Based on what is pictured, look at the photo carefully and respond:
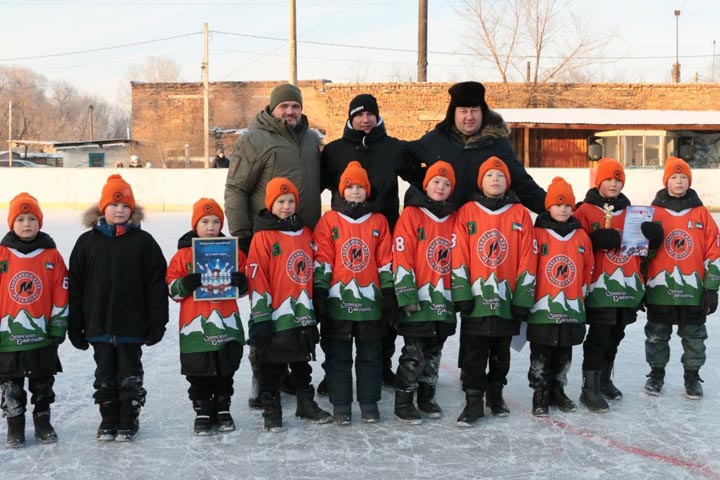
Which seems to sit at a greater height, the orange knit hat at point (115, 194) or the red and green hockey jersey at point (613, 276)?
the orange knit hat at point (115, 194)

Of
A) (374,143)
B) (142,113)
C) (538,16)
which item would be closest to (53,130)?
(142,113)

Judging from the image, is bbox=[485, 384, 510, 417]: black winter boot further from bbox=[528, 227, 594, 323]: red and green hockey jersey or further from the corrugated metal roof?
the corrugated metal roof

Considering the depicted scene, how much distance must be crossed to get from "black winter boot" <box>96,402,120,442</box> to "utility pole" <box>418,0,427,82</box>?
25302 mm

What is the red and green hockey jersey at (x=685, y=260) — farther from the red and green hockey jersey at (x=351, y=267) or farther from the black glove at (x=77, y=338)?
the black glove at (x=77, y=338)

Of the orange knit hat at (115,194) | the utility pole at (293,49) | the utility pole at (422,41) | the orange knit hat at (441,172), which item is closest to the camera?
the orange knit hat at (115,194)

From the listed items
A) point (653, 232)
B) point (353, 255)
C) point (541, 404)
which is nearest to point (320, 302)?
point (353, 255)

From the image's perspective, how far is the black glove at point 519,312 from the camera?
4.29 metres

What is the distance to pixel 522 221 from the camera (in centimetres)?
431

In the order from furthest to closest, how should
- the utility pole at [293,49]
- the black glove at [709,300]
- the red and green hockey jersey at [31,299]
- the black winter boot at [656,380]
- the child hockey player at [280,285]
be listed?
the utility pole at [293,49]
the black winter boot at [656,380]
the black glove at [709,300]
the child hockey player at [280,285]
the red and green hockey jersey at [31,299]

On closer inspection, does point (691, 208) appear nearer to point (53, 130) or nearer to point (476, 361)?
point (476, 361)

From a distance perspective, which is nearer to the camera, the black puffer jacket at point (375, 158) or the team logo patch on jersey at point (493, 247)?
the team logo patch on jersey at point (493, 247)

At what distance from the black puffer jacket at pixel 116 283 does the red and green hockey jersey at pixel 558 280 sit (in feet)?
6.73

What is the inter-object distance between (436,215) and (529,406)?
135cm

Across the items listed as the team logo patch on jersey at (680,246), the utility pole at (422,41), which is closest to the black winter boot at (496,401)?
the team logo patch on jersey at (680,246)
